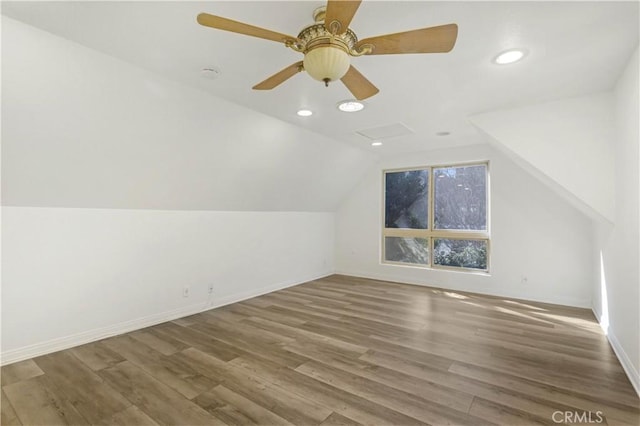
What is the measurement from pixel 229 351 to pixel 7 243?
206 centimetres

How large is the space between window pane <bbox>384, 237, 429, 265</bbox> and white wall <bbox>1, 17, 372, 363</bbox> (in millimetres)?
2442

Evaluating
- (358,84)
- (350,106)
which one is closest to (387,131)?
(350,106)

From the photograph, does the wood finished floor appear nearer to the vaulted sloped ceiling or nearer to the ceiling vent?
the vaulted sloped ceiling

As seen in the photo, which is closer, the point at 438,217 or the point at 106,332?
the point at 106,332

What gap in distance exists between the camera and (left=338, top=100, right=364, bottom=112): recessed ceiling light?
314 cm

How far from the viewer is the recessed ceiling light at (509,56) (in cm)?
219

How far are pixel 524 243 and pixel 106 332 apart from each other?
17.9 feet

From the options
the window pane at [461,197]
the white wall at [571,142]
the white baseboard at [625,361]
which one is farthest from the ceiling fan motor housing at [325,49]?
the window pane at [461,197]

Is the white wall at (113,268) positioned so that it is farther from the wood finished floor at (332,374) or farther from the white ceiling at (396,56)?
the white ceiling at (396,56)

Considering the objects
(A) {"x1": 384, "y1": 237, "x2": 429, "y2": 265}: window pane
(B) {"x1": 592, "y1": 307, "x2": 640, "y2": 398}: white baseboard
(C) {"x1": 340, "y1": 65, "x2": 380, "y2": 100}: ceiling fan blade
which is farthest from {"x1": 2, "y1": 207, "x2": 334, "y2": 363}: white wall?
(B) {"x1": 592, "y1": 307, "x2": 640, "y2": 398}: white baseboard

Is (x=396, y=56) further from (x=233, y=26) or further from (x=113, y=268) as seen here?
(x=113, y=268)

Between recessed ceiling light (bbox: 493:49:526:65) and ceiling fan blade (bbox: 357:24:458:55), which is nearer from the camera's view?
ceiling fan blade (bbox: 357:24:458:55)

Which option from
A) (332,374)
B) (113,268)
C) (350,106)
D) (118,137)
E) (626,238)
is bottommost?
(332,374)

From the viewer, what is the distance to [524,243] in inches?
178
